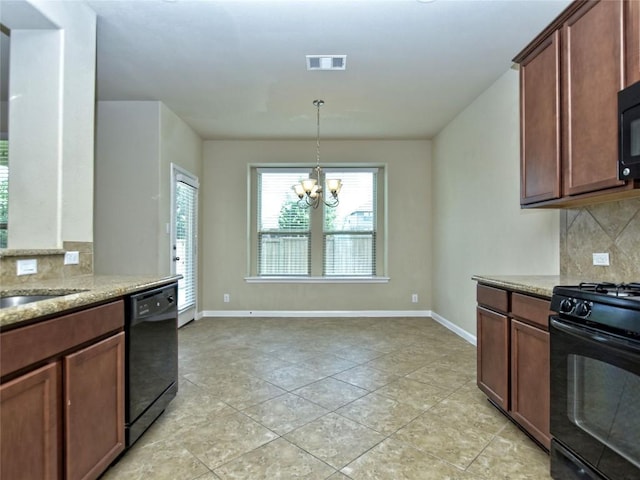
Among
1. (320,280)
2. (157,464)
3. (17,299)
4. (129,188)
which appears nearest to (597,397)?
(157,464)

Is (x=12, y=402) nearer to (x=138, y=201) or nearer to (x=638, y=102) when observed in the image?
(x=638, y=102)

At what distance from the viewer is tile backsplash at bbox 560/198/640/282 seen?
6.45 ft

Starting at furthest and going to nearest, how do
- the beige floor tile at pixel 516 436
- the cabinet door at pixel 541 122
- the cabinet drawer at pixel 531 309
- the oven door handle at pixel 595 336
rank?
the cabinet door at pixel 541 122
the beige floor tile at pixel 516 436
the cabinet drawer at pixel 531 309
the oven door handle at pixel 595 336

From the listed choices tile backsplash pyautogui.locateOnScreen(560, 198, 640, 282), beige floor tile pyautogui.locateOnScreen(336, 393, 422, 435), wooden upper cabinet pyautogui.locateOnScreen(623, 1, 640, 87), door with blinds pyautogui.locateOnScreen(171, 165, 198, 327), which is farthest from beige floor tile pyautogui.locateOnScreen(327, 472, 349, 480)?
door with blinds pyautogui.locateOnScreen(171, 165, 198, 327)

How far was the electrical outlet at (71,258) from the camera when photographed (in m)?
2.15

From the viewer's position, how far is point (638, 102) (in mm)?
1505

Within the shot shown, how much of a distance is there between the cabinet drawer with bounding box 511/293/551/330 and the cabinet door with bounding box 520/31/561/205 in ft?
2.27

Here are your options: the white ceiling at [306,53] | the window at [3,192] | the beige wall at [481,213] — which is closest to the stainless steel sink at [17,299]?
the white ceiling at [306,53]

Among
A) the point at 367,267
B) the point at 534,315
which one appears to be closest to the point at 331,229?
the point at 367,267

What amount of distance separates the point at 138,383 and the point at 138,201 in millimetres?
2640

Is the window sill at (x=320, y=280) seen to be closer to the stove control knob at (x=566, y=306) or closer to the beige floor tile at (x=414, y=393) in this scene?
the beige floor tile at (x=414, y=393)

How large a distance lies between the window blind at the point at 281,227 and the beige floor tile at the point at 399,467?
12.0 ft

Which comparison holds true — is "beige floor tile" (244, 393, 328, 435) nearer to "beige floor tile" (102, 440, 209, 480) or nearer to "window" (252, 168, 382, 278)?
"beige floor tile" (102, 440, 209, 480)

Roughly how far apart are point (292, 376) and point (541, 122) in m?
2.70
